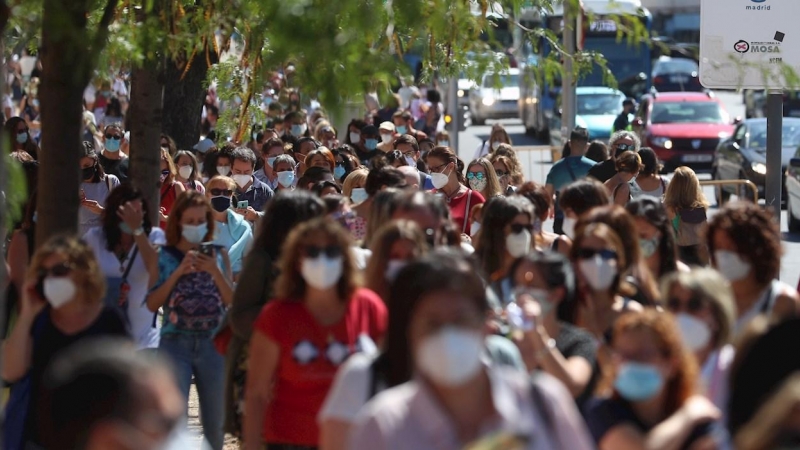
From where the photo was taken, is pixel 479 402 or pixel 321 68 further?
pixel 321 68

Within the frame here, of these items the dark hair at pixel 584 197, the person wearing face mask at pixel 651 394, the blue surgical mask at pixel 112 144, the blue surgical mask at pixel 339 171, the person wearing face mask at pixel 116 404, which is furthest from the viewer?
the blue surgical mask at pixel 112 144

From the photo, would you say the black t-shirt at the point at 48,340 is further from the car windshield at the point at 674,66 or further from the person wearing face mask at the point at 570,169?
the car windshield at the point at 674,66

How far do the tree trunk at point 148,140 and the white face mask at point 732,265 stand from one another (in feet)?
11.1

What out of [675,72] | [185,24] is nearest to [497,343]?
[185,24]

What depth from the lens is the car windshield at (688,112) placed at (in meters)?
31.3

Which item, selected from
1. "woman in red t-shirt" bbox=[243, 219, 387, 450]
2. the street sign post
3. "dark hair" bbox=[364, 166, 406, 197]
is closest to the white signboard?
the street sign post

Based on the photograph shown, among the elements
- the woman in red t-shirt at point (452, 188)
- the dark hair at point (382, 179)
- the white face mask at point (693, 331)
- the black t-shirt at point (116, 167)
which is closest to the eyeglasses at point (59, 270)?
the white face mask at point (693, 331)

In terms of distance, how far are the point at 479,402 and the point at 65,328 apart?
232cm

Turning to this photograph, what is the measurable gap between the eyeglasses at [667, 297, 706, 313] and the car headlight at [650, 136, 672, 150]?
25.4 m

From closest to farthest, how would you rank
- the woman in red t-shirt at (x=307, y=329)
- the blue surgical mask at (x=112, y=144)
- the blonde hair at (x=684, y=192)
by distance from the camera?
the woman in red t-shirt at (x=307, y=329), the blonde hair at (x=684, y=192), the blue surgical mask at (x=112, y=144)

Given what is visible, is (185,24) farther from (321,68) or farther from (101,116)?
(101,116)

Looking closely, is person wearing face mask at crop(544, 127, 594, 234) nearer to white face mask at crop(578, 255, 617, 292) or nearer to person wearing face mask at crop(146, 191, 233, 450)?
person wearing face mask at crop(146, 191, 233, 450)

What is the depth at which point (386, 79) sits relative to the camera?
19.2 feet

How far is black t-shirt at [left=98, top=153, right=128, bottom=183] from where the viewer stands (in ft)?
42.2
